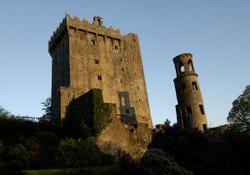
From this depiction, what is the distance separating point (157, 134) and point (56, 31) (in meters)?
26.5

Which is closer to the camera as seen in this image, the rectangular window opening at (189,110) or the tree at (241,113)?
the tree at (241,113)

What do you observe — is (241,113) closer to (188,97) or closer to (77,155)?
(188,97)

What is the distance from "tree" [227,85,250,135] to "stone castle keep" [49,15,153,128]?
11.2 meters

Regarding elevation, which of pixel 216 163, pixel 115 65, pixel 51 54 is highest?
pixel 51 54

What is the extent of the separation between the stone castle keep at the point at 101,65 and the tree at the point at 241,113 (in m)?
11.2

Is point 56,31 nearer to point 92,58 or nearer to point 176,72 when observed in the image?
point 92,58

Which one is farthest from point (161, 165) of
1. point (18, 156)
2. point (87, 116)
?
point (87, 116)

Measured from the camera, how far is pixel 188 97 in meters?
40.9

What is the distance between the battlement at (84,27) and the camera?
43.3 m

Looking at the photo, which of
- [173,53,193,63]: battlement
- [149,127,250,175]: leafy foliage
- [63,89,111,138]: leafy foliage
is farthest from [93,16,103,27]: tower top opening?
[149,127,250,175]: leafy foliage

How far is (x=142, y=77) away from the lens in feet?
153

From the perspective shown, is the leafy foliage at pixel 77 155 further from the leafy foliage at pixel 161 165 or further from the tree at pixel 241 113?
the tree at pixel 241 113

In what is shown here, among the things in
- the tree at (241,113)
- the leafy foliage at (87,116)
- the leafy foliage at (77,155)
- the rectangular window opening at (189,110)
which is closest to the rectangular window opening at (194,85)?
the rectangular window opening at (189,110)

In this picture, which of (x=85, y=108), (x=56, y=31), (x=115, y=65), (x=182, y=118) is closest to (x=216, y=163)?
(x=85, y=108)
